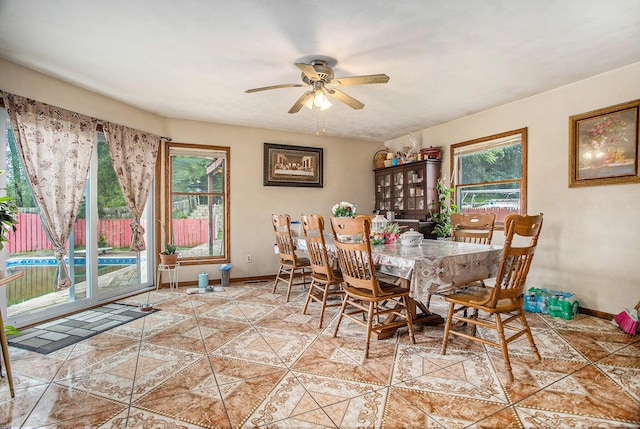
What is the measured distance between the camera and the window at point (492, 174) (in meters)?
4.02

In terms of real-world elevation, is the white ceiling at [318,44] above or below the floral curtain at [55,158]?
above

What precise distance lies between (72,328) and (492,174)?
513 centimetres

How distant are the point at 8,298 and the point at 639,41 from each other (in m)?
5.92

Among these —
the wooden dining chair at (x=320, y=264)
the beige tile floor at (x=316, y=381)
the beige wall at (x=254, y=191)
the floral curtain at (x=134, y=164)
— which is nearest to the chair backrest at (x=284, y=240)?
the wooden dining chair at (x=320, y=264)

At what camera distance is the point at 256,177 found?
17.2 ft

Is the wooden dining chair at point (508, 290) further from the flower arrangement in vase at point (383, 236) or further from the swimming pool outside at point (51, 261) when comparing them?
the swimming pool outside at point (51, 261)

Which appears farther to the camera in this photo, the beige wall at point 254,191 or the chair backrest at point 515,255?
the beige wall at point 254,191

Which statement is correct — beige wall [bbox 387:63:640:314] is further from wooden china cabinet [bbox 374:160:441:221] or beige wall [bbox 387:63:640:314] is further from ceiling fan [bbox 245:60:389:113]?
ceiling fan [bbox 245:60:389:113]

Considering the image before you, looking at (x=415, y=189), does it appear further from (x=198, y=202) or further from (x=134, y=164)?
(x=134, y=164)

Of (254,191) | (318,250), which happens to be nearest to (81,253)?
(254,191)

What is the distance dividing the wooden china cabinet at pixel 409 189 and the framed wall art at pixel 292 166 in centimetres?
120

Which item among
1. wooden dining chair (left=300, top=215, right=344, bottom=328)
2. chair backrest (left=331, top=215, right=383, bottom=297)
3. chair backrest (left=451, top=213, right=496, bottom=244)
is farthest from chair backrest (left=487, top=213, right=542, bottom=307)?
wooden dining chair (left=300, top=215, right=344, bottom=328)

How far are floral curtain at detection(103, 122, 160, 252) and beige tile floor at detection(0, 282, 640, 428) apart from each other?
1610 mm

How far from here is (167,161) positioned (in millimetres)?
4680
